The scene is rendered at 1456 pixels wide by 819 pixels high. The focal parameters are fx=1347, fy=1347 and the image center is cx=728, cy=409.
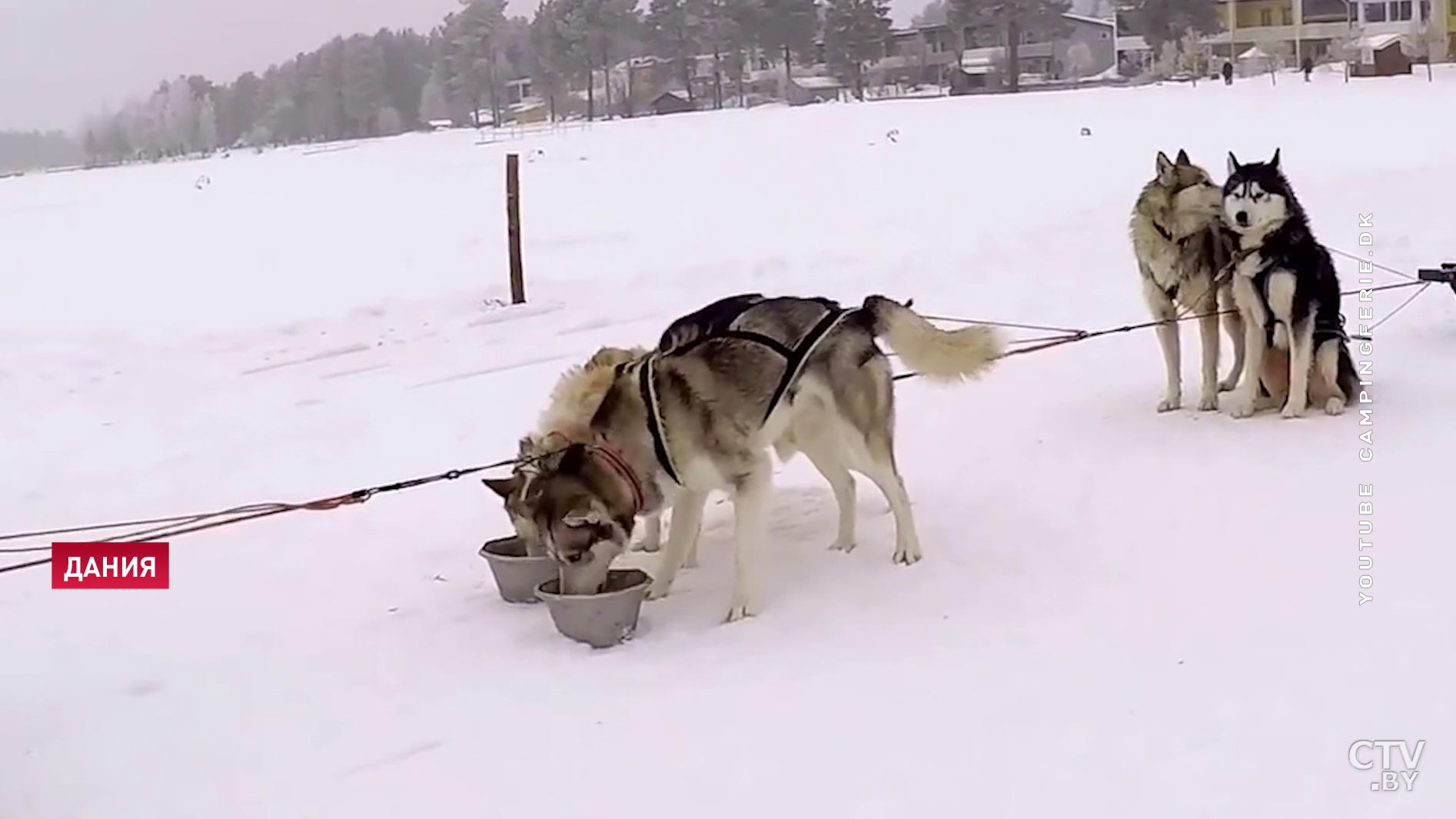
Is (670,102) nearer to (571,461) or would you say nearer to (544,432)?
(544,432)

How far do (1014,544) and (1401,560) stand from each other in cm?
123

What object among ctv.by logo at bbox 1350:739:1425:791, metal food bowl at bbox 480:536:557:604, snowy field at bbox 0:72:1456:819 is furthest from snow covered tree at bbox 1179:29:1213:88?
ctv.by logo at bbox 1350:739:1425:791

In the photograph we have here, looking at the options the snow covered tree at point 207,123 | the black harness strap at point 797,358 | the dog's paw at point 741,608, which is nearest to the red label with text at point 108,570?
the dog's paw at point 741,608

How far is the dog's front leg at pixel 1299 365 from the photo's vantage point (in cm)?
600

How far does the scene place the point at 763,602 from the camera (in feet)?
14.6

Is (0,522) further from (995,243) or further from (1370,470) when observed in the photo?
(995,243)

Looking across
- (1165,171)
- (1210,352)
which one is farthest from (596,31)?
(1210,352)

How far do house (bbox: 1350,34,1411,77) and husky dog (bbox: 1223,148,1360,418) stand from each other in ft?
89.1

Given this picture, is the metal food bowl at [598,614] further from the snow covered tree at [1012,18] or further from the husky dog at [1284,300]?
the snow covered tree at [1012,18]

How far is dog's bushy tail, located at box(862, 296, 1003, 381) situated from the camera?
4.93 m

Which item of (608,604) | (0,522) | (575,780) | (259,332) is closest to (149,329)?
(259,332)

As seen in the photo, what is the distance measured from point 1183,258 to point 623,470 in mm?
3492

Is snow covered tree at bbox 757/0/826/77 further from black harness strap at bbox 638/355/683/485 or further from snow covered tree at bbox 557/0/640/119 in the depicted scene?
black harness strap at bbox 638/355/683/485

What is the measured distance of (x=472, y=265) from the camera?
13.4m
